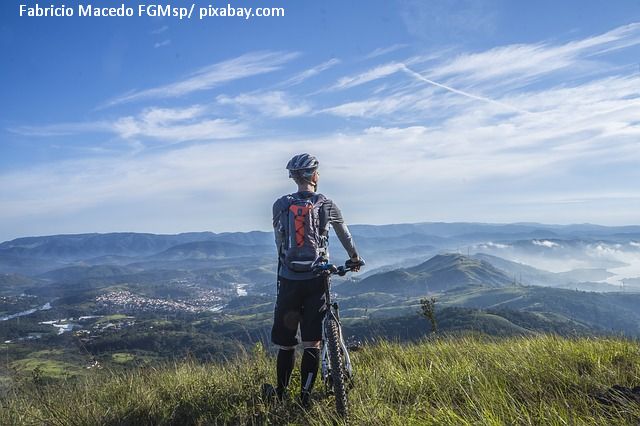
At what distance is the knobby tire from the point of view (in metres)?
4.55

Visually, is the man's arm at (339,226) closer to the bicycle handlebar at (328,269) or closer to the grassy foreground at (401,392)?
the bicycle handlebar at (328,269)

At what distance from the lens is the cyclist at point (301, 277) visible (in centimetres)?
531

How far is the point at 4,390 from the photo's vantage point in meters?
6.48

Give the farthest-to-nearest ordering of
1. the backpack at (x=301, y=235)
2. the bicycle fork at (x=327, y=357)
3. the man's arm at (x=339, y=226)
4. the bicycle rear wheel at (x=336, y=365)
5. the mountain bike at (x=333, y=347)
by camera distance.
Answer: the man's arm at (x=339, y=226) < the backpack at (x=301, y=235) < the bicycle fork at (x=327, y=357) < the mountain bike at (x=333, y=347) < the bicycle rear wheel at (x=336, y=365)

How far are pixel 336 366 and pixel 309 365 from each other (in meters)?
0.58

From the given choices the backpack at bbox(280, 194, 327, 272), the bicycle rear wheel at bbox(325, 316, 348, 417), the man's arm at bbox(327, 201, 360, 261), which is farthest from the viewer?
the man's arm at bbox(327, 201, 360, 261)

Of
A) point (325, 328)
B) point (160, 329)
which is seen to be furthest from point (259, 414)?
point (160, 329)

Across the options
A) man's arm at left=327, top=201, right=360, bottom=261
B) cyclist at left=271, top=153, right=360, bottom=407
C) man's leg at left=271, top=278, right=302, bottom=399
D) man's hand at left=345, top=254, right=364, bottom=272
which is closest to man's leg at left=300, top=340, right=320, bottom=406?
cyclist at left=271, top=153, right=360, bottom=407

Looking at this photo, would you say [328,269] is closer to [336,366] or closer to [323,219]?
[323,219]

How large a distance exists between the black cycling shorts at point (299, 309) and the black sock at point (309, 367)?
15 centimetres

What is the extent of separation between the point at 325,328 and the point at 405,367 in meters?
1.86

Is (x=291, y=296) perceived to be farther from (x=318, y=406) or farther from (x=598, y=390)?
(x=598, y=390)

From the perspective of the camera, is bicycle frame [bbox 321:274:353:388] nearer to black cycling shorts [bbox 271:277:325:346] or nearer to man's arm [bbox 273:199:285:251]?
black cycling shorts [bbox 271:277:325:346]

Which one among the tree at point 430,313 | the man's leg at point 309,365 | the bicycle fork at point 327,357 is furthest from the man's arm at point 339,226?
the tree at point 430,313
